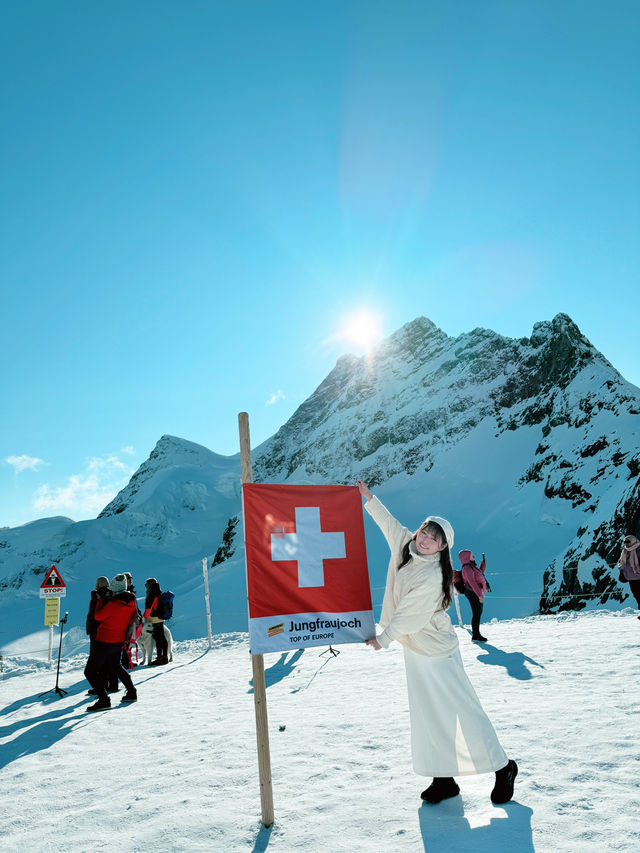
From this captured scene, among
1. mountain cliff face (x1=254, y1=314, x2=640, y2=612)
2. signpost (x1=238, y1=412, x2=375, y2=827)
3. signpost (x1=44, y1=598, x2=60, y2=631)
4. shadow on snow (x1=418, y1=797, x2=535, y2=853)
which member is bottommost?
shadow on snow (x1=418, y1=797, x2=535, y2=853)

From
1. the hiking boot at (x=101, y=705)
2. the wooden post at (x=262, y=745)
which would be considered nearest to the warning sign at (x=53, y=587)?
the hiking boot at (x=101, y=705)

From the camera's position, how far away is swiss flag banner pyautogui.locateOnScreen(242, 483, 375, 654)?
3.34m

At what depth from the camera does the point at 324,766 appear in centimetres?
404

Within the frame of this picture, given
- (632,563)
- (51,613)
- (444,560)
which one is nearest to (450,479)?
(632,563)

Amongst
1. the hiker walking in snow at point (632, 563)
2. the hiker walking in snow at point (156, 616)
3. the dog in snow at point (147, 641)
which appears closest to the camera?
the hiker walking in snow at point (156, 616)

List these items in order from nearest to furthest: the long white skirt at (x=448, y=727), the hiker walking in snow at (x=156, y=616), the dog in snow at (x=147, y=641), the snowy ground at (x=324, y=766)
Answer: the snowy ground at (x=324, y=766)
the long white skirt at (x=448, y=727)
the hiker walking in snow at (x=156, y=616)
the dog in snow at (x=147, y=641)

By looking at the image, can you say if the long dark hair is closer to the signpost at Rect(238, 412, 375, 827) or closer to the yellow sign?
the signpost at Rect(238, 412, 375, 827)

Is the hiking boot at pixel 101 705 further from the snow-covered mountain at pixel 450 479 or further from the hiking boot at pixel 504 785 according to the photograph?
the snow-covered mountain at pixel 450 479

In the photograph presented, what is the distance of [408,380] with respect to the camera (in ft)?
212

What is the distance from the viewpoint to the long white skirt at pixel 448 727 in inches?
123

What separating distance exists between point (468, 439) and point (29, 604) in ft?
164

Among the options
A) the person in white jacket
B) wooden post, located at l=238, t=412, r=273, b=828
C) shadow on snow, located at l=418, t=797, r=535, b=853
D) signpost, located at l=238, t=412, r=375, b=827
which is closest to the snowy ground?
shadow on snow, located at l=418, t=797, r=535, b=853

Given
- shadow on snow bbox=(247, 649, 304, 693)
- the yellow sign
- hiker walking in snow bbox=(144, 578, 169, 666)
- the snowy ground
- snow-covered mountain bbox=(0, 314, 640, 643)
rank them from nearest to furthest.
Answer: the snowy ground
shadow on snow bbox=(247, 649, 304, 693)
hiker walking in snow bbox=(144, 578, 169, 666)
the yellow sign
snow-covered mountain bbox=(0, 314, 640, 643)

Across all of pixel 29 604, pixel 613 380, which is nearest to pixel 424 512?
pixel 613 380
